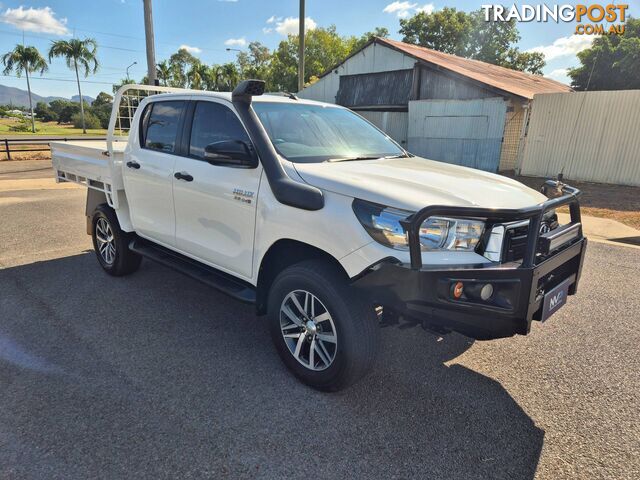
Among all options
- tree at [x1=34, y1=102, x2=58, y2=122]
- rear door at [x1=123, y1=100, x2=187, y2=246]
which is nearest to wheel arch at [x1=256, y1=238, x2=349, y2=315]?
rear door at [x1=123, y1=100, x2=187, y2=246]

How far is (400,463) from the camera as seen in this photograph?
2314 millimetres

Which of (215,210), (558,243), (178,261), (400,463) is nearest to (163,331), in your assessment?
(178,261)

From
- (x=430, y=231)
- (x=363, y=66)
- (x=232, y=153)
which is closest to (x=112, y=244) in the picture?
(x=232, y=153)

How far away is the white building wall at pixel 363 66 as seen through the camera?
20031 mm

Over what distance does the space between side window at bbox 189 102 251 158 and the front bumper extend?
1.54 meters

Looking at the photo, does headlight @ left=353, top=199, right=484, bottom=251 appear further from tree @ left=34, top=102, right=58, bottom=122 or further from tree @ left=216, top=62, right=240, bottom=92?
tree @ left=34, top=102, right=58, bottom=122

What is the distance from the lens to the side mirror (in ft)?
9.92

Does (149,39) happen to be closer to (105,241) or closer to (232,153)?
(105,241)

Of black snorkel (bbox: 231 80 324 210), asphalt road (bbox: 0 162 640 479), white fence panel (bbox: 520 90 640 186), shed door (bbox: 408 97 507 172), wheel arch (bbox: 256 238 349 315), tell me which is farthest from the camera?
shed door (bbox: 408 97 507 172)

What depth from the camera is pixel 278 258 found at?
3.19 meters

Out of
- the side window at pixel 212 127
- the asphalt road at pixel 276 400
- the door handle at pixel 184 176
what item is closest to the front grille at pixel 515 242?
the asphalt road at pixel 276 400

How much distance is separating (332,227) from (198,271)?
1652 mm

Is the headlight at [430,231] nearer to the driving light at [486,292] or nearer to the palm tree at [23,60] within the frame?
the driving light at [486,292]

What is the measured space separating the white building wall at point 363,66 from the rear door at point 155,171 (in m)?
17.5
